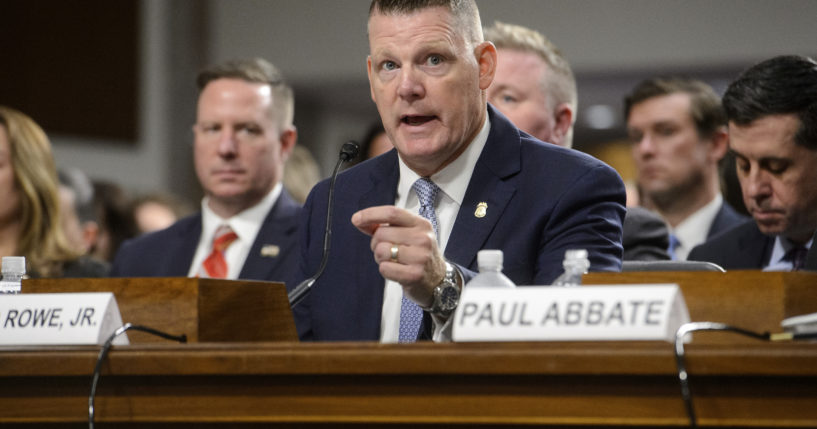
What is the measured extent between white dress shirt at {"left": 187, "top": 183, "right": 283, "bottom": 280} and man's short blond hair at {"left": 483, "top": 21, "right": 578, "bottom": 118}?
1025mm

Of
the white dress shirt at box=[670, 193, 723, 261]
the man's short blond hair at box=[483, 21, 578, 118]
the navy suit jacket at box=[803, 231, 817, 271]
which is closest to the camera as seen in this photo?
the navy suit jacket at box=[803, 231, 817, 271]

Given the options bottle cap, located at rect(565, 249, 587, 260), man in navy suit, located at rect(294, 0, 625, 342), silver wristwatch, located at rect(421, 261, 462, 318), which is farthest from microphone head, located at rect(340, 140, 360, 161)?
bottle cap, located at rect(565, 249, 587, 260)

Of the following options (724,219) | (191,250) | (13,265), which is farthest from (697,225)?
(13,265)

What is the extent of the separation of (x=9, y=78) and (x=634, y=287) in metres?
7.29

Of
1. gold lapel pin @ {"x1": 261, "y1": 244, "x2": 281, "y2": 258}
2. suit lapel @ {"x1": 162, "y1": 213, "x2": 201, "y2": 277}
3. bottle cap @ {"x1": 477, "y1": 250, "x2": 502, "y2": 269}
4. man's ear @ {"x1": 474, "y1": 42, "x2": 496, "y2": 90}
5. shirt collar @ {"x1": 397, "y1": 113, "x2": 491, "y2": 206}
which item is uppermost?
man's ear @ {"x1": 474, "y1": 42, "x2": 496, "y2": 90}

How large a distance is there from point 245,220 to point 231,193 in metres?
0.12

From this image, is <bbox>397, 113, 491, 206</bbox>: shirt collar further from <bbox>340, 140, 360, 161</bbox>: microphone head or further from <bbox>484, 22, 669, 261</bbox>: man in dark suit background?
<bbox>484, 22, 669, 261</bbox>: man in dark suit background

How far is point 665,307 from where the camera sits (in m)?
1.29

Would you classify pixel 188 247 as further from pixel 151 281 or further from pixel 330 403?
pixel 330 403

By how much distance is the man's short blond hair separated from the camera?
11.2ft

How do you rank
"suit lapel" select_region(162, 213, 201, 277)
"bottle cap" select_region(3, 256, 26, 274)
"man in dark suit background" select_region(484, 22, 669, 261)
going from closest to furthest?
"bottle cap" select_region(3, 256, 26, 274) → "man in dark suit background" select_region(484, 22, 669, 261) → "suit lapel" select_region(162, 213, 201, 277)

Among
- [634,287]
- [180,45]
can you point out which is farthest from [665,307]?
[180,45]

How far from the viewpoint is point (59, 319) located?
162 cm

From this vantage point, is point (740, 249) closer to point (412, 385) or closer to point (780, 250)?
point (780, 250)
